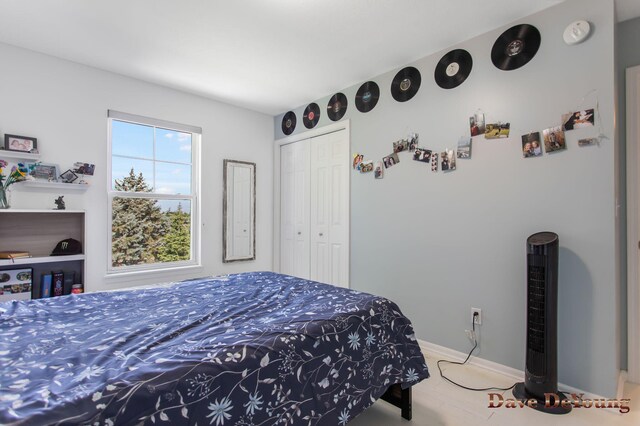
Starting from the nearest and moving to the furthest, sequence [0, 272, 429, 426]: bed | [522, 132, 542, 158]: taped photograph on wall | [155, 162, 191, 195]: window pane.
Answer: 1. [0, 272, 429, 426]: bed
2. [522, 132, 542, 158]: taped photograph on wall
3. [155, 162, 191, 195]: window pane

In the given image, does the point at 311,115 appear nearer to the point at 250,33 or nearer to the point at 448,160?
the point at 250,33

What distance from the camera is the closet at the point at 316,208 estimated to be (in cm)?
352

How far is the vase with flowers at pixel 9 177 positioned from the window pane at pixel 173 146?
Answer: 1.11 meters

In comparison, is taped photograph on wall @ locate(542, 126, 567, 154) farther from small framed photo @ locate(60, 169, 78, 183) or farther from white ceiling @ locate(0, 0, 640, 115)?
small framed photo @ locate(60, 169, 78, 183)

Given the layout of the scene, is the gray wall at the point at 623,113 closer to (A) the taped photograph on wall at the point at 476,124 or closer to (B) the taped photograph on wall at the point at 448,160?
(A) the taped photograph on wall at the point at 476,124

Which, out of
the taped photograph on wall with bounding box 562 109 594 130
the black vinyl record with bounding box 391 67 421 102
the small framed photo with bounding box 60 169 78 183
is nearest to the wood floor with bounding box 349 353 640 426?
the taped photograph on wall with bounding box 562 109 594 130

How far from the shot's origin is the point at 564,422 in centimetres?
181

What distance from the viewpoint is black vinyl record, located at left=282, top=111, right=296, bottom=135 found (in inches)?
162

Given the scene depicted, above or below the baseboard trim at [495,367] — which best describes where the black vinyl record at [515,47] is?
above

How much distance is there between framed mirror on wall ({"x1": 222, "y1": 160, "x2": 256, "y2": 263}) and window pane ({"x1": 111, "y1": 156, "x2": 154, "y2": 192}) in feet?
2.72

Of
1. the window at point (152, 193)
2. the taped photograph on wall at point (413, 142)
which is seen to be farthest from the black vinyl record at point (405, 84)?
the window at point (152, 193)

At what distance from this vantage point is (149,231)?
134 inches

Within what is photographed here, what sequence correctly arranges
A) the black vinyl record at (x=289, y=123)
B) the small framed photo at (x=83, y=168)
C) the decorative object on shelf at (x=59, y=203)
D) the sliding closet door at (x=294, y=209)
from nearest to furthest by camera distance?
the decorative object on shelf at (x=59, y=203) < the small framed photo at (x=83, y=168) < the sliding closet door at (x=294, y=209) < the black vinyl record at (x=289, y=123)

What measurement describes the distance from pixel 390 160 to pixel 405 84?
70 centimetres
